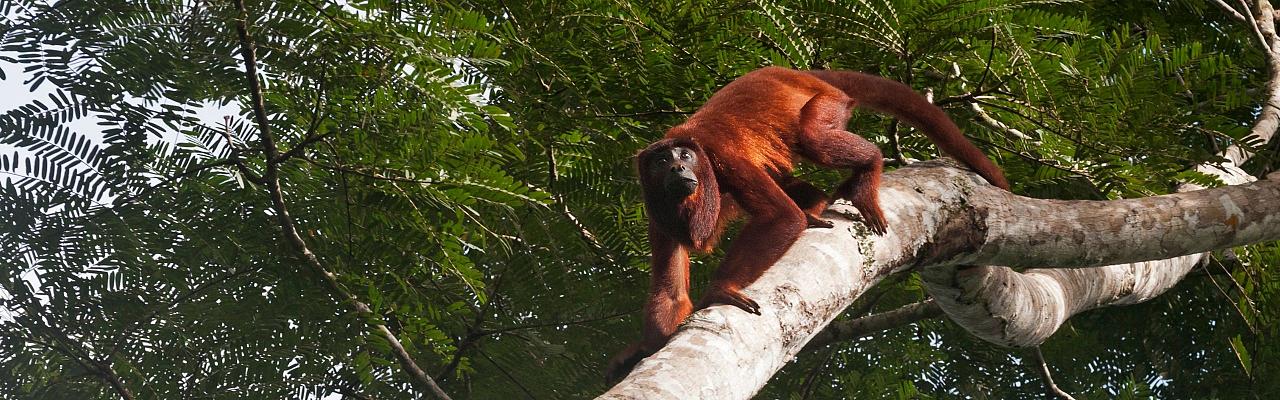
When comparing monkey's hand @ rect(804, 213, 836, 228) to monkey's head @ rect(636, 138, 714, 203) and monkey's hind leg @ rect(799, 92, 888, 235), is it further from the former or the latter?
monkey's head @ rect(636, 138, 714, 203)

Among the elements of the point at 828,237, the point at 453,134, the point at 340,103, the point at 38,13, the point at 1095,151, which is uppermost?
the point at 38,13

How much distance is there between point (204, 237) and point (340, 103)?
3.92ft

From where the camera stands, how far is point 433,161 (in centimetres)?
380

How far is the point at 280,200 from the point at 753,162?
186 cm

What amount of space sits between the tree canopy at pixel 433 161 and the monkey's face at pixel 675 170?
0.36 metres

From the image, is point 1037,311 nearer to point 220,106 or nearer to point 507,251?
point 507,251

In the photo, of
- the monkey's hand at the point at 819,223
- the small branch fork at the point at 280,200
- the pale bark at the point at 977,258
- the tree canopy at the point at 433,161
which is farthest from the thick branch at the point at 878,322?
the small branch fork at the point at 280,200

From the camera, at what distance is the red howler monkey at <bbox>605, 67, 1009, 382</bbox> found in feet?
14.0

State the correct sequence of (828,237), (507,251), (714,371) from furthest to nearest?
1. (507,251)
2. (828,237)
3. (714,371)

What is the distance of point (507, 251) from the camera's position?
4410 mm

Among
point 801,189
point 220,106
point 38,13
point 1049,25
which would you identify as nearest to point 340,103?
point 220,106

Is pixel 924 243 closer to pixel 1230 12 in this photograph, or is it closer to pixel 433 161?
pixel 433 161

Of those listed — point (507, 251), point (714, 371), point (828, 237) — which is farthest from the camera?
point (507, 251)

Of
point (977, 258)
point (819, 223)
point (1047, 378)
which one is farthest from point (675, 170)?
point (1047, 378)
